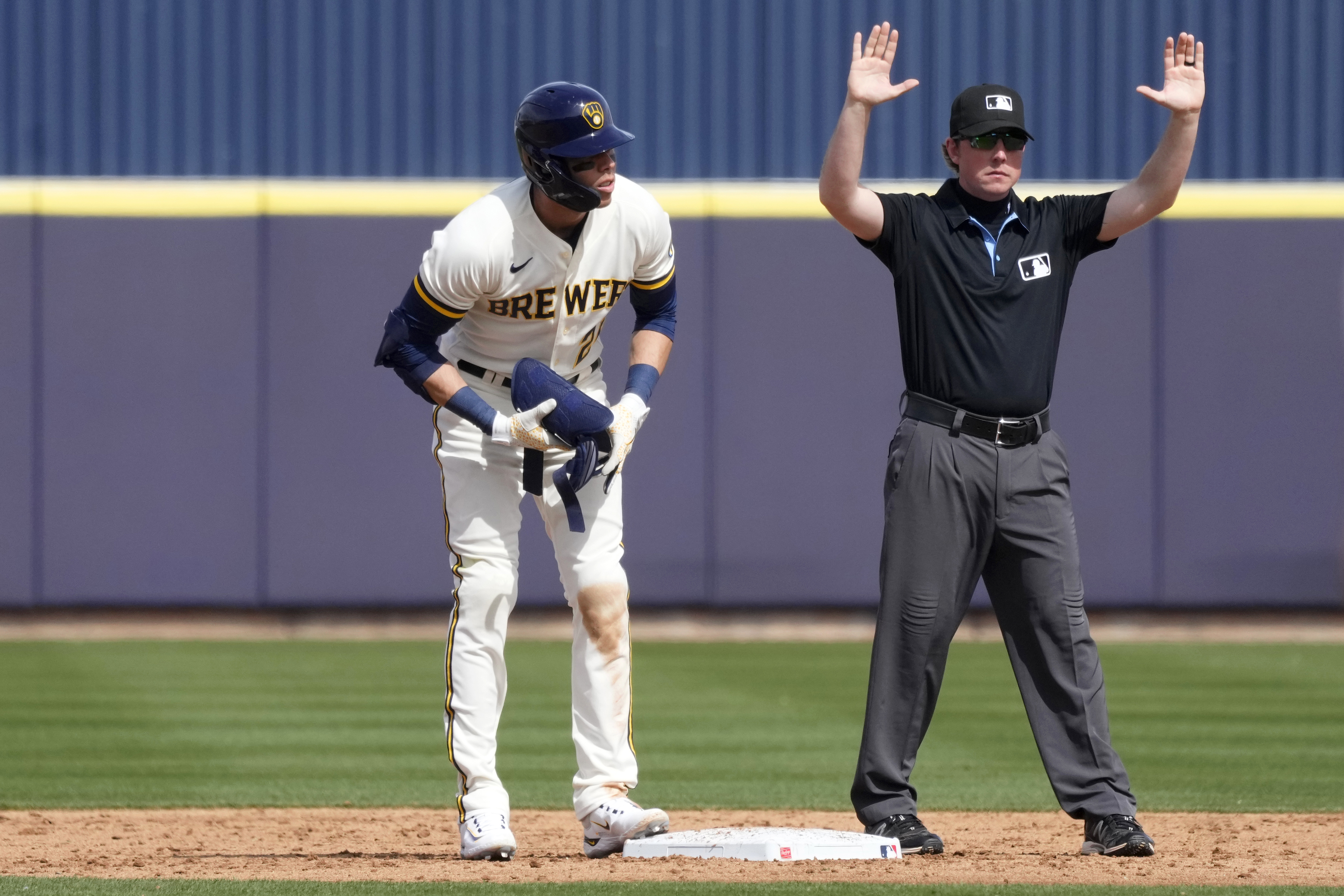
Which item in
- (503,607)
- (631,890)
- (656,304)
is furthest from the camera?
(656,304)

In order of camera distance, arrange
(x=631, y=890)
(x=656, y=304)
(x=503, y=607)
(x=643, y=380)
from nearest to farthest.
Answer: (x=631, y=890), (x=503, y=607), (x=643, y=380), (x=656, y=304)

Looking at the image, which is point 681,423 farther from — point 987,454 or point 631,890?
point 631,890

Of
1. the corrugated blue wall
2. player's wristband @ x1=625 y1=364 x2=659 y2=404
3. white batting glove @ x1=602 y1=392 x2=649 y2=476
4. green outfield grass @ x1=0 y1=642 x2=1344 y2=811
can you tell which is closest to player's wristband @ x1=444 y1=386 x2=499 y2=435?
white batting glove @ x1=602 y1=392 x2=649 y2=476

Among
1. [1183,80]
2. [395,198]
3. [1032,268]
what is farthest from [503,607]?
[395,198]

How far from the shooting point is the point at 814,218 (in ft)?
39.3

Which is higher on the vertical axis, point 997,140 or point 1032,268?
point 997,140

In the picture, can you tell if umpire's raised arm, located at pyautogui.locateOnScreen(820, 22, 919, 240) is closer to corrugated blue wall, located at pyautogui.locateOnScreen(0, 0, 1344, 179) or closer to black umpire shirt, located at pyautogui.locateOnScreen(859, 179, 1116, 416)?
black umpire shirt, located at pyautogui.locateOnScreen(859, 179, 1116, 416)

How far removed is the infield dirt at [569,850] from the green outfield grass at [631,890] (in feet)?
0.30

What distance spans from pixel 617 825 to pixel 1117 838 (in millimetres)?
1251

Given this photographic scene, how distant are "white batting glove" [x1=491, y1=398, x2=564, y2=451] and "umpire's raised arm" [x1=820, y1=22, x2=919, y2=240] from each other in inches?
33.4

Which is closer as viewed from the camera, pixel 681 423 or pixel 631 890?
pixel 631 890

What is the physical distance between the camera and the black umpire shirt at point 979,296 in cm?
439

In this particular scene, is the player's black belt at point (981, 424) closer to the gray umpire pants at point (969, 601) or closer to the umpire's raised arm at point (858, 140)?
the gray umpire pants at point (969, 601)

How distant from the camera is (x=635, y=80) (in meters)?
12.2
